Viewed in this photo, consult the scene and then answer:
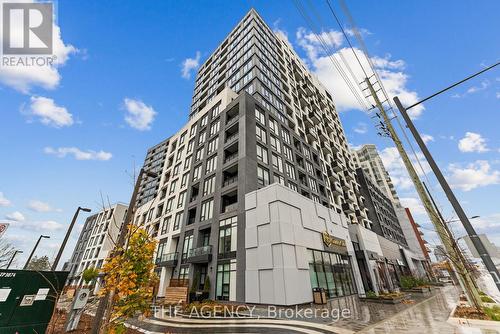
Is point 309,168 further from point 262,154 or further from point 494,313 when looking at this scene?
point 494,313

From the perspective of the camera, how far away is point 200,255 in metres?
23.1

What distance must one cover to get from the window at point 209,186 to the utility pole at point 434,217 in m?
19.8

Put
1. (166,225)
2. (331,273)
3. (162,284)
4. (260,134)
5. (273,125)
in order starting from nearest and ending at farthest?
(331,273) < (162,284) < (260,134) < (273,125) < (166,225)

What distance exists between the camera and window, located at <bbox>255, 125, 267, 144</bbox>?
1109 inches

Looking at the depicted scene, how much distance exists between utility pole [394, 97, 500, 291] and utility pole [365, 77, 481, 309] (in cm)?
636

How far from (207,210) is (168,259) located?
9.07 meters

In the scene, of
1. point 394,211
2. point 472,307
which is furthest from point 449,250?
point 394,211

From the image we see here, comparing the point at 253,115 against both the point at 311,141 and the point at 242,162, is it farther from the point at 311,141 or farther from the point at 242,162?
the point at 311,141

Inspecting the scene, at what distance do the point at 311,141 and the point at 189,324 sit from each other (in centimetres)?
3705

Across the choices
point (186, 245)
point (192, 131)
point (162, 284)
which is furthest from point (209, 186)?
point (192, 131)

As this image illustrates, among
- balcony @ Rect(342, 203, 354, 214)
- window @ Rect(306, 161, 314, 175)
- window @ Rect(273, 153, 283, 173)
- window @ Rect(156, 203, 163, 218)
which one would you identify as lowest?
window @ Rect(156, 203, 163, 218)

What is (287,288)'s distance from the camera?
52.0ft

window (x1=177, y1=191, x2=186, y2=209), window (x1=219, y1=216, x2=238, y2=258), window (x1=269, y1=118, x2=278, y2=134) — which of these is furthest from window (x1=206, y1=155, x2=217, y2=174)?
window (x1=269, y1=118, x2=278, y2=134)

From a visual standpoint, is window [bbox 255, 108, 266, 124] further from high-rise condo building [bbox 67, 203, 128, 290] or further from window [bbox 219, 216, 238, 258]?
high-rise condo building [bbox 67, 203, 128, 290]
